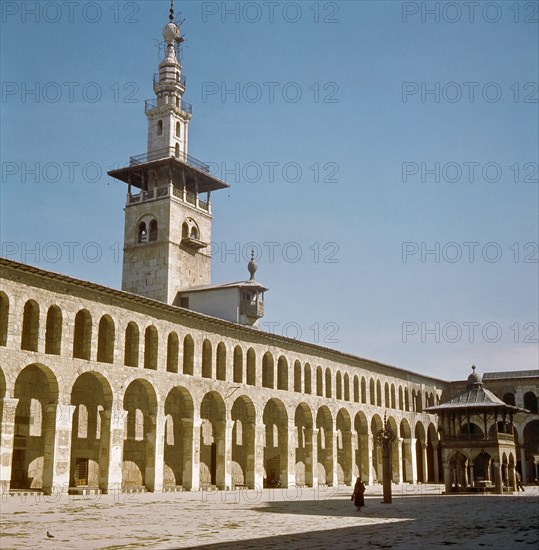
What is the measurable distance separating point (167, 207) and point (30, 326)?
23165 mm

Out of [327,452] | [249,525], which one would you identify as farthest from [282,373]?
[249,525]

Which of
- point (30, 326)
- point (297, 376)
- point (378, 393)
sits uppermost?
point (30, 326)

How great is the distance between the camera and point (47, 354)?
31.0 m

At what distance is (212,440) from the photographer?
149ft

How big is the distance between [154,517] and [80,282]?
13.0 metres

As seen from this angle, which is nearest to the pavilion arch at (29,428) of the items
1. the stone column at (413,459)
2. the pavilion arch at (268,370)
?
the pavilion arch at (268,370)

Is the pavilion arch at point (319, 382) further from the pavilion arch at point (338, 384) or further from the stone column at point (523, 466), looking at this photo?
the stone column at point (523, 466)

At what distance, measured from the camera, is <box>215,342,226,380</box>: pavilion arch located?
1654 inches

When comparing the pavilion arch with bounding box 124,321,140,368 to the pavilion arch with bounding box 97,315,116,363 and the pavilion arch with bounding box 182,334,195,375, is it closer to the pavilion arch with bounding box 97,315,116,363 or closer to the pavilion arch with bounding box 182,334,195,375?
the pavilion arch with bounding box 97,315,116,363

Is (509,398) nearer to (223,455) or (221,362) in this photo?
(221,362)

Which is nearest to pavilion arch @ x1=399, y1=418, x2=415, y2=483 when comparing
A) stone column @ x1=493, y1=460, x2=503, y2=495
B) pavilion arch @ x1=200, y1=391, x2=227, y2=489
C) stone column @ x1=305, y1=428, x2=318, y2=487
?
stone column @ x1=305, y1=428, x2=318, y2=487

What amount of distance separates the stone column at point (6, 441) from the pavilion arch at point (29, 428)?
4013 millimetres

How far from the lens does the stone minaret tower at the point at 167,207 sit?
5297cm

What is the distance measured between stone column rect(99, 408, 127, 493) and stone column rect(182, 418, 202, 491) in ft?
18.1
